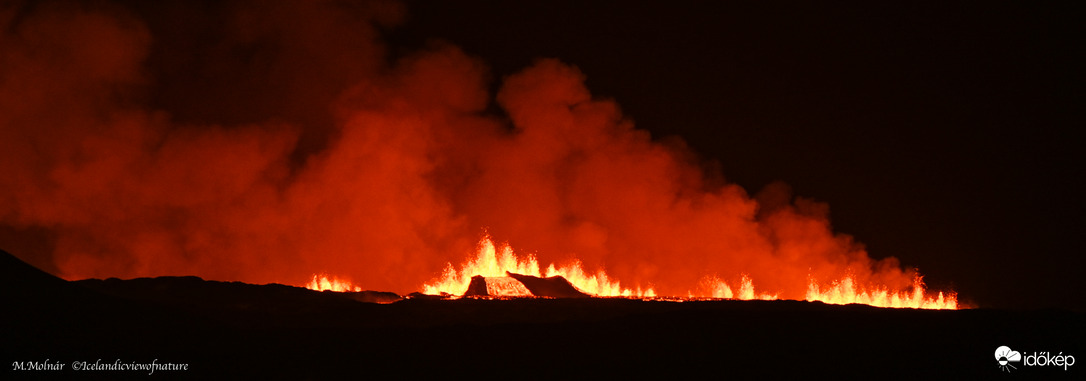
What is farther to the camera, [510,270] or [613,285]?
[613,285]

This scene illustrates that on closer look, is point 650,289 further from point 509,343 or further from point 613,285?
point 509,343

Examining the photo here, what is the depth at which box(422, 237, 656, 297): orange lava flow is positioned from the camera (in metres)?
54.4

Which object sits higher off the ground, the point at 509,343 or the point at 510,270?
the point at 510,270

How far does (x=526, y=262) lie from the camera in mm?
58312

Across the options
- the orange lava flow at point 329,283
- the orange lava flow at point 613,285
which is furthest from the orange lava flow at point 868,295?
the orange lava flow at point 329,283

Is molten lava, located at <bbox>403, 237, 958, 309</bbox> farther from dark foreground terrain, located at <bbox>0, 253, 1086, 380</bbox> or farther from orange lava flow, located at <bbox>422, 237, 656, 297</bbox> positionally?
dark foreground terrain, located at <bbox>0, 253, 1086, 380</bbox>

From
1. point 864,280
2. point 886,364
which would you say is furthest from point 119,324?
point 864,280

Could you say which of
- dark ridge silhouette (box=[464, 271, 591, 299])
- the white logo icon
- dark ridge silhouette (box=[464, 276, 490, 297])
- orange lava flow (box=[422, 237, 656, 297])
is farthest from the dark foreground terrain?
orange lava flow (box=[422, 237, 656, 297])

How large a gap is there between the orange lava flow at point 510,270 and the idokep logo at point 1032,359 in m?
32.4

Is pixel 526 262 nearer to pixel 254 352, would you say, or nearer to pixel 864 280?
pixel 864 280

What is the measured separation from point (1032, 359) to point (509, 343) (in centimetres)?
1256

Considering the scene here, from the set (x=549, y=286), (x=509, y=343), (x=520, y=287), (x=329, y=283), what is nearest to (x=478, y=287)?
(x=520, y=287)

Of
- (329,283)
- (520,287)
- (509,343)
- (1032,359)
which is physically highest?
(329,283)

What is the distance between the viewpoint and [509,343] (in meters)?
21.6
